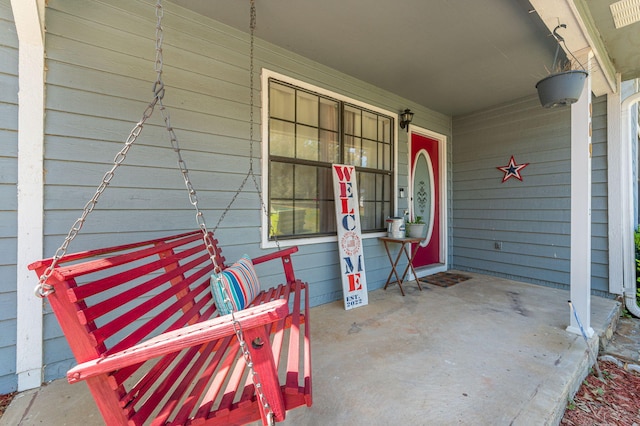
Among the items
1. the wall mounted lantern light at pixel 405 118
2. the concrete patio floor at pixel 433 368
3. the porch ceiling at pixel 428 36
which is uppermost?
the porch ceiling at pixel 428 36

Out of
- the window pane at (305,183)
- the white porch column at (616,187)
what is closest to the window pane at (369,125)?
the window pane at (305,183)

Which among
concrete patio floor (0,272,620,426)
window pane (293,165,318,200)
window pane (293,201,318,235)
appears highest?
window pane (293,165,318,200)

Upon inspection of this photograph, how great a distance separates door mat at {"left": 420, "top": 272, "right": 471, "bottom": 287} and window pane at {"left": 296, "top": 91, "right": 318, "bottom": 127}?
8.62ft

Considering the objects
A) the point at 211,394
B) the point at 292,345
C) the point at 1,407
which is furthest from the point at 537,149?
the point at 1,407

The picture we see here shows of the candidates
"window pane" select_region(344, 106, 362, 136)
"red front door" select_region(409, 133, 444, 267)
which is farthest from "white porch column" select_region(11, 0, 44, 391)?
"red front door" select_region(409, 133, 444, 267)

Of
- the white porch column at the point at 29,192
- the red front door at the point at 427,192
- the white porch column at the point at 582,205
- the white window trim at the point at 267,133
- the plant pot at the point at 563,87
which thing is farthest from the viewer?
the red front door at the point at 427,192

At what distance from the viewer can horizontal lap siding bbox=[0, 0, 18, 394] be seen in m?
1.67

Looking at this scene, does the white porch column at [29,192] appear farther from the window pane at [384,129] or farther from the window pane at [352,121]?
the window pane at [384,129]

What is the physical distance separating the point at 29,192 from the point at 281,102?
2.02 m

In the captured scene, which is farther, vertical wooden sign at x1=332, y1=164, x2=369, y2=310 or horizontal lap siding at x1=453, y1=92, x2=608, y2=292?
horizontal lap siding at x1=453, y1=92, x2=608, y2=292

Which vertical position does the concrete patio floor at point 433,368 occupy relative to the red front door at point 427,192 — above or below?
below

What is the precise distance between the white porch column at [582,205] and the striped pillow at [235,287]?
260cm

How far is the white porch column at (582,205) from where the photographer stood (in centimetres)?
229

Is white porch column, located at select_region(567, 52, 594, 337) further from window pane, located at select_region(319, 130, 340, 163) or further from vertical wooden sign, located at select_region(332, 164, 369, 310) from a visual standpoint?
window pane, located at select_region(319, 130, 340, 163)
